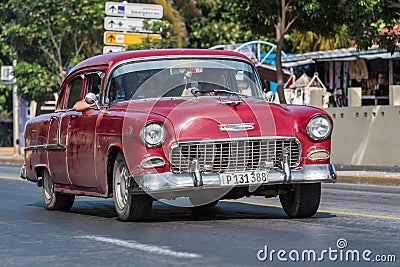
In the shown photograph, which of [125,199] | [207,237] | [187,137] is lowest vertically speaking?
[207,237]

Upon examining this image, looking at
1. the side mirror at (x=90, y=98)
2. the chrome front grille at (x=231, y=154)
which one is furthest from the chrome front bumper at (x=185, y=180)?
the side mirror at (x=90, y=98)

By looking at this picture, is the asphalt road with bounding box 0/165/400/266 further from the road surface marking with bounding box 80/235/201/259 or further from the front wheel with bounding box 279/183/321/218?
the front wheel with bounding box 279/183/321/218

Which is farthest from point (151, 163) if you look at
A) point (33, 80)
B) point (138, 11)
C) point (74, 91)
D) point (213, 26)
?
point (213, 26)

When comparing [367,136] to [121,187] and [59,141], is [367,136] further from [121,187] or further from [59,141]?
[121,187]

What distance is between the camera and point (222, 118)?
34.8 feet

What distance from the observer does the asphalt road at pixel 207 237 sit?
26.4 ft

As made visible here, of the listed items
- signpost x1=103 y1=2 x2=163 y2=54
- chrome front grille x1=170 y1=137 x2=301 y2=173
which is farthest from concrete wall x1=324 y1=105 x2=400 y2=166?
chrome front grille x1=170 y1=137 x2=301 y2=173

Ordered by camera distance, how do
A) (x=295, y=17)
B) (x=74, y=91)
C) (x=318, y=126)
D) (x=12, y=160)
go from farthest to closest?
(x=12, y=160), (x=295, y=17), (x=74, y=91), (x=318, y=126)

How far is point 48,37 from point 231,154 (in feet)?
99.3

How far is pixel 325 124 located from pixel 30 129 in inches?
191

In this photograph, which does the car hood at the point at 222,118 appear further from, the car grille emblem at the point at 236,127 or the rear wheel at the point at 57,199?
the rear wheel at the point at 57,199

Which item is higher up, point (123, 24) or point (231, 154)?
point (123, 24)

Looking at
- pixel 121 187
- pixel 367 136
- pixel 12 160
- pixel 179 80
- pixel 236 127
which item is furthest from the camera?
pixel 12 160

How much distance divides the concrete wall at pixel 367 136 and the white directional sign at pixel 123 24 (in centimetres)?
770
